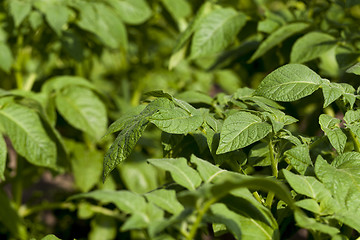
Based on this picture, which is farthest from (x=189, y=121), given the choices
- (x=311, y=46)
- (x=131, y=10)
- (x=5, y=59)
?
(x=131, y=10)

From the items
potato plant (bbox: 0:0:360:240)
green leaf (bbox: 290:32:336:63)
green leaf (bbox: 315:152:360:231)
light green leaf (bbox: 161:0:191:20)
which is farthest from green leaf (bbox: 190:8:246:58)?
green leaf (bbox: 315:152:360:231)

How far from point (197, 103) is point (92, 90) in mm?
620

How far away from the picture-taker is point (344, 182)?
31.0 inches

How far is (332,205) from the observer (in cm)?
74

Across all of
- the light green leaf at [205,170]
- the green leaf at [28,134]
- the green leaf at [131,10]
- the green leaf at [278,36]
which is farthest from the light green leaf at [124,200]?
the green leaf at [131,10]

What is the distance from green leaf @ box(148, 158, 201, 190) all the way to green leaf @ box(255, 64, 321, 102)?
241 millimetres

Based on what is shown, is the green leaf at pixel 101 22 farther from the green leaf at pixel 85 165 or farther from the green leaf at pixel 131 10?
the green leaf at pixel 85 165

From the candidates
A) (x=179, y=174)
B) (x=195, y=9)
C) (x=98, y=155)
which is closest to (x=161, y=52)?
(x=195, y=9)

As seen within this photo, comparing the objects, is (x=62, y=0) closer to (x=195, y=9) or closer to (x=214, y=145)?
(x=195, y=9)

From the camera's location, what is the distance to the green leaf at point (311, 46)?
132cm

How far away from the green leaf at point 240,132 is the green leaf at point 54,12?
0.89m

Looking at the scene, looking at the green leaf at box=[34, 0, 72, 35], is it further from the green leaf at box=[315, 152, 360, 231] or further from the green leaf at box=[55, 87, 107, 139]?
the green leaf at box=[315, 152, 360, 231]

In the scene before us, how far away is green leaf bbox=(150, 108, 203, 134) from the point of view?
82 cm

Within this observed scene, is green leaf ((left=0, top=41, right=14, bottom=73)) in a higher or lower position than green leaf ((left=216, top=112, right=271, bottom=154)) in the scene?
lower
